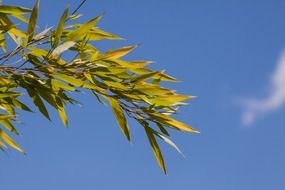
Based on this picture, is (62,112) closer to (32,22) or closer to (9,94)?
(9,94)

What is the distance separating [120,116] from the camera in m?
3.02

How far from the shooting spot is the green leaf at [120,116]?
117 inches

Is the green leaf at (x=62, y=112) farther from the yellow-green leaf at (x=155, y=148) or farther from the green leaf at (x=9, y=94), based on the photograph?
the yellow-green leaf at (x=155, y=148)

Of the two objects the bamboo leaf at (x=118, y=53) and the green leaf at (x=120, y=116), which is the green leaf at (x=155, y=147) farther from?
the bamboo leaf at (x=118, y=53)

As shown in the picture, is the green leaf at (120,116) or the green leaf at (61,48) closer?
the green leaf at (61,48)

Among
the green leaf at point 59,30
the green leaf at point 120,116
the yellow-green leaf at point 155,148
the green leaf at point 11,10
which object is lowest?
the yellow-green leaf at point 155,148

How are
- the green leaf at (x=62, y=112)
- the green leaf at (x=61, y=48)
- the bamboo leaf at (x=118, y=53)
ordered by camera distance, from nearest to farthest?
the green leaf at (x=61, y=48) → the bamboo leaf at (x=118, y=53) → the green leaf at (x=62, y=112)

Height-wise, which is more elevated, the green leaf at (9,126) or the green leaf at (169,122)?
the green leaf at (9,126)

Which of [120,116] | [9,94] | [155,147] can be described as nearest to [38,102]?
[9,94]

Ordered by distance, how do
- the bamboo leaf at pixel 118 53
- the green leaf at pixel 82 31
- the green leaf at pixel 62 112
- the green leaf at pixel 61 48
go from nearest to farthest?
1. the green leaf at pixel 61 48
2. the green leaf at pixel 82 31
3. the bamboo leaf at pixel 118 53
4. the green leaf at pixel 62 112

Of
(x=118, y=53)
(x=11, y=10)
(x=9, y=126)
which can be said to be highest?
(x=11, y=10)

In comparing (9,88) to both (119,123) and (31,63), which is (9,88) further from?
(119,123)

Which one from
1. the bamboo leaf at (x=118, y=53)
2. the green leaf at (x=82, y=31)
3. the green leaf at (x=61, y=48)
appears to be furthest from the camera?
the bamboo leaf at (x=118, y=53)

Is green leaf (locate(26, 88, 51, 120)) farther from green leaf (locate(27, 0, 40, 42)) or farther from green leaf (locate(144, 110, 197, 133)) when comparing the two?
green leaf (locate(144, 110, 197, 133))
